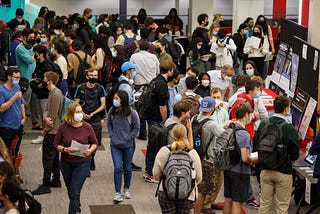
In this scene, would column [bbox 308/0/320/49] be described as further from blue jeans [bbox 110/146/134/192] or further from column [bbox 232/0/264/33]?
column [bbox 232/0/264/33]

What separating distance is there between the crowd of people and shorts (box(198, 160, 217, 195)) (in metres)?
0.01

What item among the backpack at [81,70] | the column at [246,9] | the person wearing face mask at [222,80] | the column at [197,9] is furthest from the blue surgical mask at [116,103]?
the column at [197,9]

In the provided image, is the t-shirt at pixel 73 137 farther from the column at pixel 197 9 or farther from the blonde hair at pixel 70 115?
the column at pixel 197 9

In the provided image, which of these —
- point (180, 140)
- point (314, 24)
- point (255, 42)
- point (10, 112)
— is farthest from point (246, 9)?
point (180, 140)

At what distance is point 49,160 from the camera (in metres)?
10.3

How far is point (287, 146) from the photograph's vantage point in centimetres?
859

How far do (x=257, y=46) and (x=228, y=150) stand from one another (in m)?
8.56

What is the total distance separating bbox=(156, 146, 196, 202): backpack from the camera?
792 centimetres

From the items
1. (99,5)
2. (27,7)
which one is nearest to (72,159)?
(27,7)

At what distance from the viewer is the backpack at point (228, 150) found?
28.3 ft

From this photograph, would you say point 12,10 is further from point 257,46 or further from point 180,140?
point 180,140

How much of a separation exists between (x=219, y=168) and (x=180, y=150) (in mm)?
878

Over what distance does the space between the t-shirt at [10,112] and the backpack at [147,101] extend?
5.56ft

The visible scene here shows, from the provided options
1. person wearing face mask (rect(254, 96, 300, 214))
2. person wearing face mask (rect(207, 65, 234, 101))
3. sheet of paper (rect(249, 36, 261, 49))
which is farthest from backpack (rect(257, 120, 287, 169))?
sheet of paper (rect(249, 36, 261, 49))
